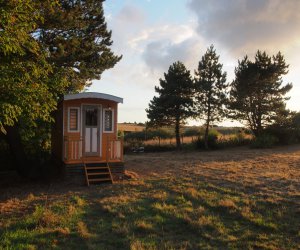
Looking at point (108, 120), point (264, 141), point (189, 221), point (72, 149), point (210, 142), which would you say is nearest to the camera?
point (189, 221)

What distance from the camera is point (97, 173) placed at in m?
12.5

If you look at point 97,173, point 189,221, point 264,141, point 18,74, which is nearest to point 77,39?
point 97,173

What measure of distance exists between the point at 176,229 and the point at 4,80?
4756 millimetres

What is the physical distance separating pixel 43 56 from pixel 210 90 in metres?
19.2

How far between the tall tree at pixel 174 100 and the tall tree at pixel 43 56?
1110 centimetres

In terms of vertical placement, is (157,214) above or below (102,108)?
below

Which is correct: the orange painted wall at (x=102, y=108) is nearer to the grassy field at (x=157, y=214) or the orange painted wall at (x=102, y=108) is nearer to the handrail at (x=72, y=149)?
the handrail at (x=72, y=149)

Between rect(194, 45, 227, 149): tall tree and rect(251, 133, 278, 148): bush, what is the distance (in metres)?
3.22

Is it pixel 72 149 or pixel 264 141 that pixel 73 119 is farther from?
pixel 264 141

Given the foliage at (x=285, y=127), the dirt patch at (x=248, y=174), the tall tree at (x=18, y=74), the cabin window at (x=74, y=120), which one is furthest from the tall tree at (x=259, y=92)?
the tall tree at (x=18, y=74)

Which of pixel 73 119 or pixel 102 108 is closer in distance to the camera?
pixel 73 119

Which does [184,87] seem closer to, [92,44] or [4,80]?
[92,44]

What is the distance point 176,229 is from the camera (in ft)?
23.0

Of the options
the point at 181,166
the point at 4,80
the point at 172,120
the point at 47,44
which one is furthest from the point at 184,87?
the point at 4,80
